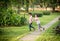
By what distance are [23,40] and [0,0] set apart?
13.6 feet

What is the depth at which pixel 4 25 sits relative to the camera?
79.5ft

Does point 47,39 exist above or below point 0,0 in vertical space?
below

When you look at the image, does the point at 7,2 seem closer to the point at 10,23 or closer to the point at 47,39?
the point at 47,39

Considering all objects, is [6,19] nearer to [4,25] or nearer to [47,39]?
[4,25]

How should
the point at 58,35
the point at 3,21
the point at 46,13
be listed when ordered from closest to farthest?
the point at 58,35, the point at 3,21, the point at 46,13

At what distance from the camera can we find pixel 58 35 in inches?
690

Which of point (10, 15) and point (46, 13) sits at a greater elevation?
point (10, 15)

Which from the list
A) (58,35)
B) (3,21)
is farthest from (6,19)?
(58,35)

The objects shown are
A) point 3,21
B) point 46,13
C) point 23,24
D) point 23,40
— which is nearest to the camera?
point 23,40

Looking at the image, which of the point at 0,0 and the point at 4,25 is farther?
the point at 4,25

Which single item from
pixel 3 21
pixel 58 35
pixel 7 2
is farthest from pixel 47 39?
pixel 3 21

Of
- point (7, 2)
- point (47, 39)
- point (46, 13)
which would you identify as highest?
point (7, 2)

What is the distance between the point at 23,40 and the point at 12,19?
9696mm

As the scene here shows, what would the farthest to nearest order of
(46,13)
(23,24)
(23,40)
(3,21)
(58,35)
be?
(46,13) → (23,24) → (3,21) → (58,35) → (23,40)
